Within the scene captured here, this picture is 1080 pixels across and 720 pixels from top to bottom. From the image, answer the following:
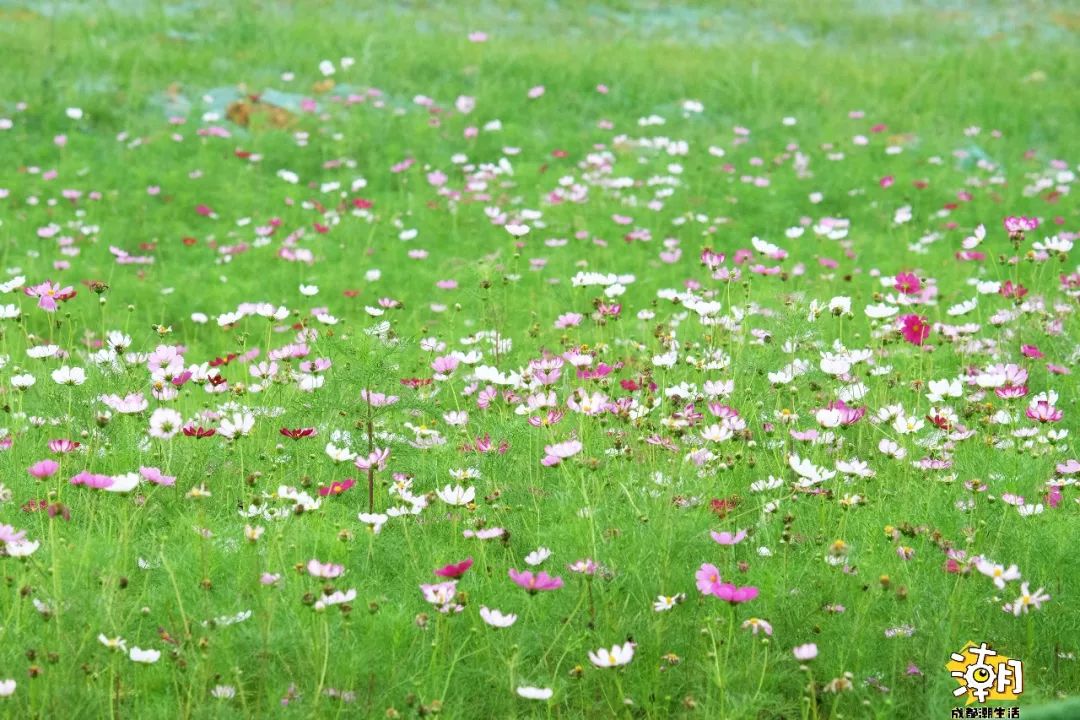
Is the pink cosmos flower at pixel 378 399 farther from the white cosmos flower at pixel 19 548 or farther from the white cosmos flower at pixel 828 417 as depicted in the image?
the white cosmos flower at pixel 828 417

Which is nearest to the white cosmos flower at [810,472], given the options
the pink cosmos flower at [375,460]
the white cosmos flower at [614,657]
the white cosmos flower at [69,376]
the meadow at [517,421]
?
the meadow at [517,421]

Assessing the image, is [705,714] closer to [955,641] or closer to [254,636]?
[955,641]

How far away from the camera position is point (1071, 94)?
11609 millimetres

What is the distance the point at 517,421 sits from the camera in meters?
3.70

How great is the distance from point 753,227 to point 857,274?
4.12 ft

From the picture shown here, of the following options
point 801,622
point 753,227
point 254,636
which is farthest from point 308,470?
point 753,227

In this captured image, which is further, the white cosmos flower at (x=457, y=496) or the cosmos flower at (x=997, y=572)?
the white cosmos flower at (x=457, y=496)

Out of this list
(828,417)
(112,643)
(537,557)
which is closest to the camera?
(112,643)

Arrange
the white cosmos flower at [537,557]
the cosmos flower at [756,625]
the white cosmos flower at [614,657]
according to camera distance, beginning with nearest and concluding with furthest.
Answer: the white cosmos flower at [614,657], the cosmos flower at [756,625], the white cosmos flower at [537,557]

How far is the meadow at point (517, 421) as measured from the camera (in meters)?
2.53

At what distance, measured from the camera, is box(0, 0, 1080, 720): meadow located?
253 centimetres

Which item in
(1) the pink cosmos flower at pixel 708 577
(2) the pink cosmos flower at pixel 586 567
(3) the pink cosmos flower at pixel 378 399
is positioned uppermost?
(1) the pink cosmos flower at pixel 708 577

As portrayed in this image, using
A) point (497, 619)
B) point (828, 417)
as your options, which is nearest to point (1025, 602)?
point (828, 417)

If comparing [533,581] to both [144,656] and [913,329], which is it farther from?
[913,329]
